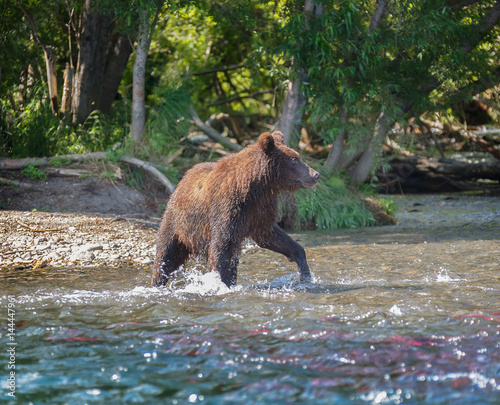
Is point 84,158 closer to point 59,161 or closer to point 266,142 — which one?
point 59,161

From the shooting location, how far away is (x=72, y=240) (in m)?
8.24

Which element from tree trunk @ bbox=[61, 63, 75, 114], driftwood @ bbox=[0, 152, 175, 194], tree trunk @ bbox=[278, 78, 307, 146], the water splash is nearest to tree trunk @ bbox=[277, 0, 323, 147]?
tree trunk @ bbox=[278, 78, 307, 146]

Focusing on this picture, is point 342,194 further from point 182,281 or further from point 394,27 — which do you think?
point 182,281

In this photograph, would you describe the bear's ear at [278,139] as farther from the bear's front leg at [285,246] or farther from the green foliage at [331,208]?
the green foliage at [331,208]

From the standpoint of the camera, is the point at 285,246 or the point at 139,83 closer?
the point at 285,246

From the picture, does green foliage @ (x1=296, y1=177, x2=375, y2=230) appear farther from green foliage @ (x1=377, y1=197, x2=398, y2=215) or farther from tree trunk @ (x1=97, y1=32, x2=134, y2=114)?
tree trunk @ (x1=97, y1=32, x2=134, y2=114)

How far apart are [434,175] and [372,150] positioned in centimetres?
373

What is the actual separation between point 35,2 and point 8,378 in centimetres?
1044

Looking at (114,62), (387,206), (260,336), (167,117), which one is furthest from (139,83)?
(260,336)

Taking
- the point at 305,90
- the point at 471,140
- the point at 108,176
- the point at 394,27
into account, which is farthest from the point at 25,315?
the point at 471,140

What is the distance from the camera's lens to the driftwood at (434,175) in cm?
1451

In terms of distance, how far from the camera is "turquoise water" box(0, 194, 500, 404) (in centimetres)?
351

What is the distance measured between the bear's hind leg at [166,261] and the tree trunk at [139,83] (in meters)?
5.59

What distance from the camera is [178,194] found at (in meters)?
6.31
